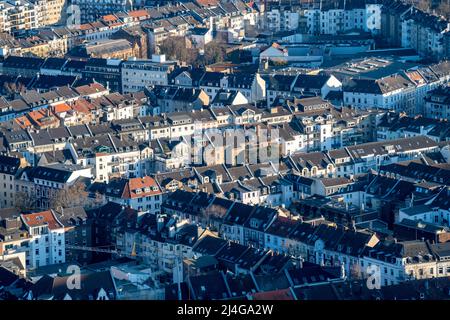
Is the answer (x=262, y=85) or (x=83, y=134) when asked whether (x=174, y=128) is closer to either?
(x=83, y=134)

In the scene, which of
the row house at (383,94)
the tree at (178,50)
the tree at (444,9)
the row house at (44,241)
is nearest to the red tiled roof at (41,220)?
the row house at (44,241)

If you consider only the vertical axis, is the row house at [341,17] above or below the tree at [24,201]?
above

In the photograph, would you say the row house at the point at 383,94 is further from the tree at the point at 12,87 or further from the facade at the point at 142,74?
the tree at the point at 12,87

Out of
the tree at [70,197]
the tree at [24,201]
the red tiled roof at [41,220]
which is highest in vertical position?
the red tiled roof at [41,220]

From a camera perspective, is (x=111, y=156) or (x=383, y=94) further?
(x=383, y=94)

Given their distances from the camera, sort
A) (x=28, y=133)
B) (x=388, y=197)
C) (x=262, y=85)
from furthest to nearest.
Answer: (x=262, y=85), (x=28, y=133), (x=388, y=197)

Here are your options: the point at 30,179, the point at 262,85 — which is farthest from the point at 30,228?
the point at 262,85

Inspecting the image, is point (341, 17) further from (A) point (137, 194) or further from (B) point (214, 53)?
(A) point (137, 194)

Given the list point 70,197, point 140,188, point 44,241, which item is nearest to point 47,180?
point 70,197
